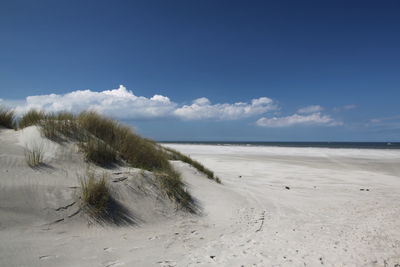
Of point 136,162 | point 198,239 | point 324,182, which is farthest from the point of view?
point 324,182

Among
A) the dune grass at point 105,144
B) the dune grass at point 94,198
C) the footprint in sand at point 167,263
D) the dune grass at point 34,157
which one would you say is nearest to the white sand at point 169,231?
the footprint in sand at point 167,263

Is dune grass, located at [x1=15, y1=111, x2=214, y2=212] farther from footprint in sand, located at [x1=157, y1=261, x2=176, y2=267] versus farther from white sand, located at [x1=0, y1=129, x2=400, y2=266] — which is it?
footprint in sand, located at [x1=157, y1=261, x2=176, y2=267]

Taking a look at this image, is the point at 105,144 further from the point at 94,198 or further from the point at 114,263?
the point at 114,263

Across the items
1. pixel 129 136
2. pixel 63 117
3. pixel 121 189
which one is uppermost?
pixel 63 117

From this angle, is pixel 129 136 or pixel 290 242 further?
pixel 129 136

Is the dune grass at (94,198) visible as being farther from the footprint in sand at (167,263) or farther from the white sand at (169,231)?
the footprint in sand at (167,263)

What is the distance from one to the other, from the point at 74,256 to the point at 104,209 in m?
1.24

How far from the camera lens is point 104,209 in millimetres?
Answer: 4285

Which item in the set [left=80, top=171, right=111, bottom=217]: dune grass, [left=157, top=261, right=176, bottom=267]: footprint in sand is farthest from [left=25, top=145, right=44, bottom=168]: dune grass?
[left=157, top=261, right=176, bottom=267]: footprint in sand

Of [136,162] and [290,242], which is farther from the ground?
[136,162]

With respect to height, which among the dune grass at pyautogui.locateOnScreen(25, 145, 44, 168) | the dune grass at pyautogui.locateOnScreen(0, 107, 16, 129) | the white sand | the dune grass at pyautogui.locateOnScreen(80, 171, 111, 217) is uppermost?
the dune grass at pyautogui.locateOnScreen(0, 107, 16, 129)

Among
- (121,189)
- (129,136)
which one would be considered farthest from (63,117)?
(121,189)

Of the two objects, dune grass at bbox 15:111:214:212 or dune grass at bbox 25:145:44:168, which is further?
dune grass at bbox 15:111:214:212

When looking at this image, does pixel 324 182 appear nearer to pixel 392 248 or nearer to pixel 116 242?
pixel 392 248
